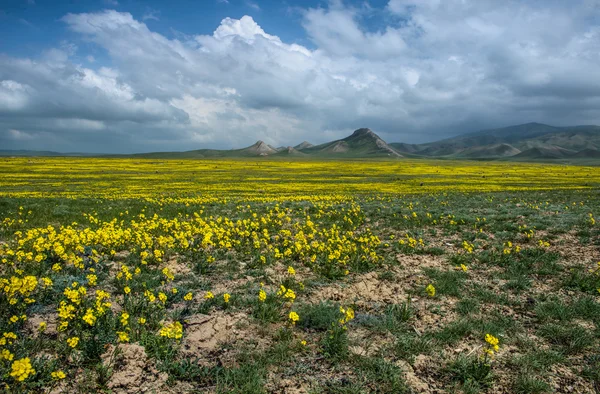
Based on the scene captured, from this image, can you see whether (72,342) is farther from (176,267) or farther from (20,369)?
(176,267)

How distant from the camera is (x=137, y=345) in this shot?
5.51 metres

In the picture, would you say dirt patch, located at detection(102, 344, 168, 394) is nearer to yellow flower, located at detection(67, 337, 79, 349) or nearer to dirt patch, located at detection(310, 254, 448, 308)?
yellow flower, located at detection(67, 337, 79, 349)

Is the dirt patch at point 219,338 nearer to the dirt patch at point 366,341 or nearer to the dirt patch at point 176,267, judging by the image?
the dirt patch at point 366,341

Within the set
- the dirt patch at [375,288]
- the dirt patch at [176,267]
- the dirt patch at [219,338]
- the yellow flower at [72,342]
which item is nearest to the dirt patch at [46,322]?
the yellow flower at [72,342]

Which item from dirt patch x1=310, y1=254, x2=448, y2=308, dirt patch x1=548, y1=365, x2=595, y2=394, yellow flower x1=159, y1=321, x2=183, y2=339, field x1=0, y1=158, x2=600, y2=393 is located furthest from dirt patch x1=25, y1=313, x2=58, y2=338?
dirt patch x1=548, y1=365, x2=595, y2=394

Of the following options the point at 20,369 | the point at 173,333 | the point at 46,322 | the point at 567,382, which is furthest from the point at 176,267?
the point at 567,382

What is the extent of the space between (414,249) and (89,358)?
963 cm

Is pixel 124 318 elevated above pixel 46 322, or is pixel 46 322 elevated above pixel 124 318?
pixel 124 318

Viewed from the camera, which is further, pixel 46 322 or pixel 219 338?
pixel 46 322

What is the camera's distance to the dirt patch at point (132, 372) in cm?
470

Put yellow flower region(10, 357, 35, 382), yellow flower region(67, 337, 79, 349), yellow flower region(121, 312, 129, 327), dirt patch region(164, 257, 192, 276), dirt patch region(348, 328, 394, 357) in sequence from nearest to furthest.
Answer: yellow flower region(10, 357, 35, 382) < yellow flower region(67, 337, 79, 349) < yellow flower region(121, 312, 129, 327) < dirt patch region(348, 328, 394, 357) < dirt patch region(164, 257, 192, 276)

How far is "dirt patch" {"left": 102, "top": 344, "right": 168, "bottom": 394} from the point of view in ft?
15.4

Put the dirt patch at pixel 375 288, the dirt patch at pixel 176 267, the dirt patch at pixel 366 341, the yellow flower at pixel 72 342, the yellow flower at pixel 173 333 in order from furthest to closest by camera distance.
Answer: the dirt patch at pixel 176 267 → the dirt patch at pixel 375 288 → the dirt patch at pixel 366 341 → the yellow flower at pixel 173 333 → the yellow flower at pixel 72 342

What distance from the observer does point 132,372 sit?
4.96 meters
